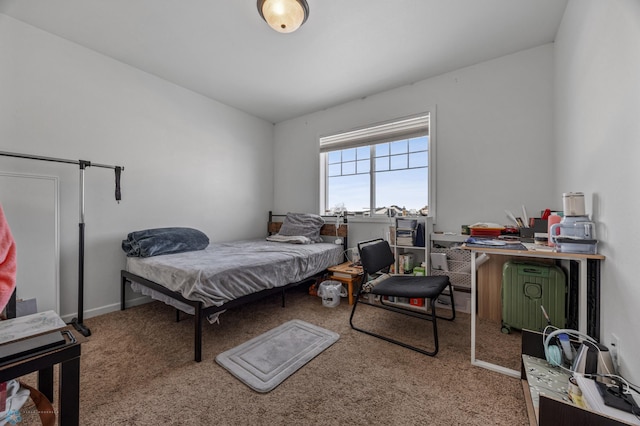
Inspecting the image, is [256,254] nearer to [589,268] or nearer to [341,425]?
[341,425]

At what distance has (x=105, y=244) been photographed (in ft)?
8.79

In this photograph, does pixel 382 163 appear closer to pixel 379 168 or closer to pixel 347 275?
pixel 379 168

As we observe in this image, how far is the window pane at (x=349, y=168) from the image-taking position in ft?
12.5

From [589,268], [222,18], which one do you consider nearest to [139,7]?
[222,18]

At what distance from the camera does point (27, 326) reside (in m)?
0.97

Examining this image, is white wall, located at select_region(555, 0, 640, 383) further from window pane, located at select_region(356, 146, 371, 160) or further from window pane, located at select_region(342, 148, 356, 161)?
window pane, located at select_region(342, 148, 356, 161)

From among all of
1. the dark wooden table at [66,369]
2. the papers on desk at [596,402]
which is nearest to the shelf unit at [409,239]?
the papers on desk at [596,402]

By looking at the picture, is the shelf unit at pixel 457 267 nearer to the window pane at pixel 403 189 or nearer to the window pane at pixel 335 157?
the window pane at pixel 403 189

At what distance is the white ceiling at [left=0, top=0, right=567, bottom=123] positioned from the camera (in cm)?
202

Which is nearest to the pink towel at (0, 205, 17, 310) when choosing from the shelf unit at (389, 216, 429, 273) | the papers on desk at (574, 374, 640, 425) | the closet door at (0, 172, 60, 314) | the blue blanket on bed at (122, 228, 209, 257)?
the blue blanket on bed at (122, 228, 209, 257)

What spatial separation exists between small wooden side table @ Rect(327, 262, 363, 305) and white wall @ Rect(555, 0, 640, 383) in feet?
6.39

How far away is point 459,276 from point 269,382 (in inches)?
86.7

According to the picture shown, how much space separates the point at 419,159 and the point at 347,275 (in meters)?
1.70

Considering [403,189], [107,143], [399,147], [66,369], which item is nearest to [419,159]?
[399,147]
